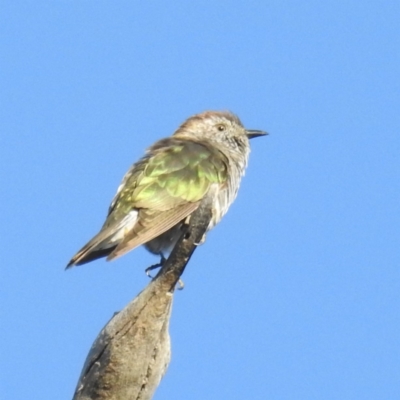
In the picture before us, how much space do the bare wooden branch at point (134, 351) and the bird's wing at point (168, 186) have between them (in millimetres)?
2165

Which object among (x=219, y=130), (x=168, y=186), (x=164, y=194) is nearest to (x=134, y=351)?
(x=164, y=194)

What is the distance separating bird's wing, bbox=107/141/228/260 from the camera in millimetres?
7582

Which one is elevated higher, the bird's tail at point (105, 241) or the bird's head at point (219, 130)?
the bird's head at point (219, 130)

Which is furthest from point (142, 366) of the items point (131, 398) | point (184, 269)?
point (184, 269)

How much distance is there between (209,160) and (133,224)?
1.29m

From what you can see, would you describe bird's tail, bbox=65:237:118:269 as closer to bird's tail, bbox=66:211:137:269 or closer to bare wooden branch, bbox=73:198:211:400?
bird's tail, bbox=66:211:137:269

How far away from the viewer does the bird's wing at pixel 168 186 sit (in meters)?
7.58

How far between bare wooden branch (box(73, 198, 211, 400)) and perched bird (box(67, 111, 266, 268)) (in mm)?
1859

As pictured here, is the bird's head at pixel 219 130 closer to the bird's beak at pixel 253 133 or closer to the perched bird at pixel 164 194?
the bird's beak at pixel 253 133

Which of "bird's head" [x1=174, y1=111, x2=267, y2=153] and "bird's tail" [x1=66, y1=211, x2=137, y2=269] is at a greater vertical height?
"bird's head" [x1=174, y1=111, x2=267, y2=153]

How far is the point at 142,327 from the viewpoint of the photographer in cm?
480

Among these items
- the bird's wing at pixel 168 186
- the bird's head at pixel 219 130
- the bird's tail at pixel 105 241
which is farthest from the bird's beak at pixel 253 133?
the bird's tail at pixel 105 241

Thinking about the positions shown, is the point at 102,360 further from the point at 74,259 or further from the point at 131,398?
the point at 74,259

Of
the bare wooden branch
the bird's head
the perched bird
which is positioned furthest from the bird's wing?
the bare wooden branch
